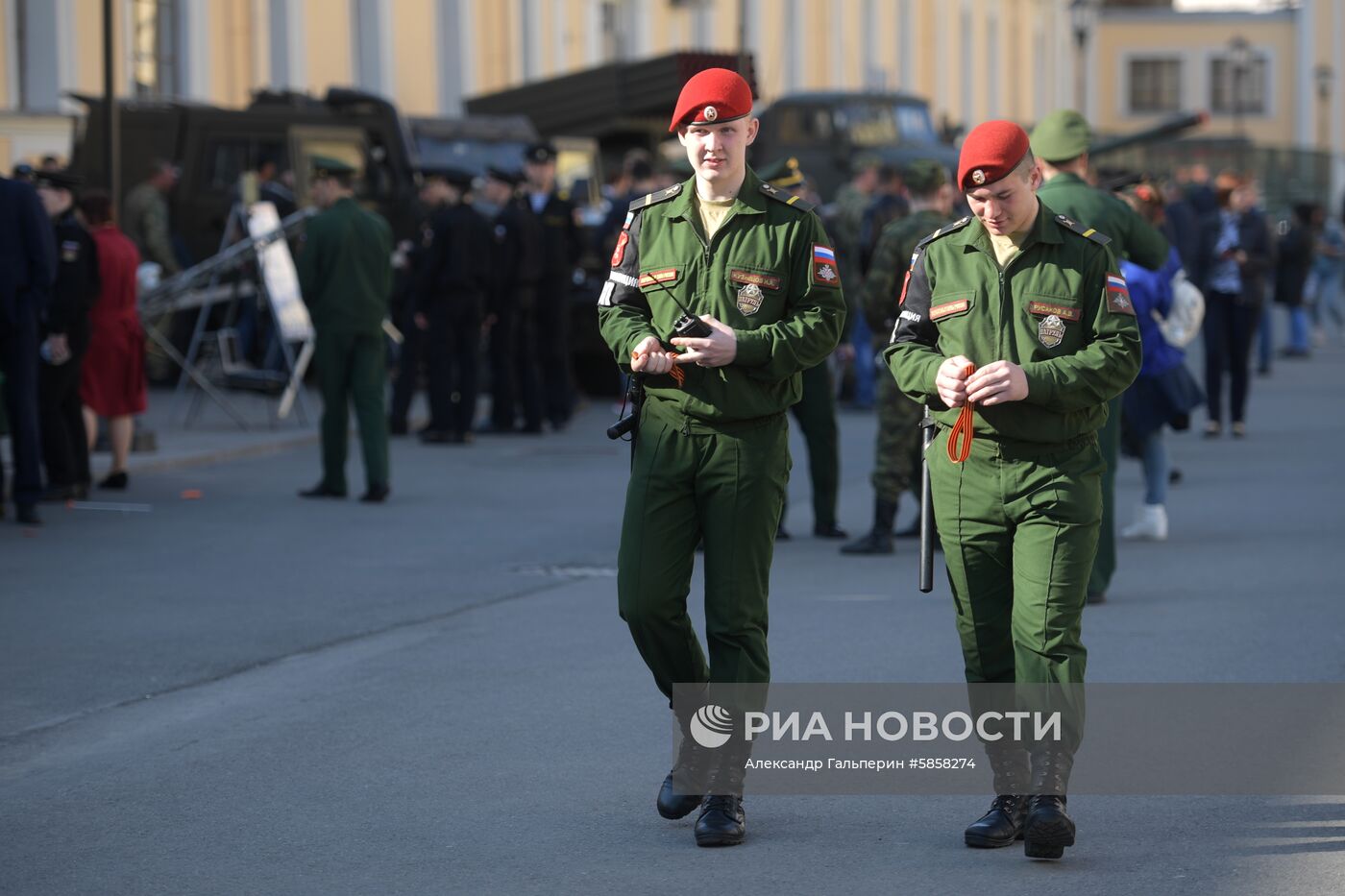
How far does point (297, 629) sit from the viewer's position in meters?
8.81

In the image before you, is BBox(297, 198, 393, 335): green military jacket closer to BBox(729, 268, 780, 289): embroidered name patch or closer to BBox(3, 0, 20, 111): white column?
BBox(729, 268, 780, 289): embroidered name patch

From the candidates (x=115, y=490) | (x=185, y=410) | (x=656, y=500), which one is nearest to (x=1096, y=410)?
(x=656, y=500)

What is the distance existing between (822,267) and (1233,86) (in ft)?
259

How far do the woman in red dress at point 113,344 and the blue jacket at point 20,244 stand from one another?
65.6 inches

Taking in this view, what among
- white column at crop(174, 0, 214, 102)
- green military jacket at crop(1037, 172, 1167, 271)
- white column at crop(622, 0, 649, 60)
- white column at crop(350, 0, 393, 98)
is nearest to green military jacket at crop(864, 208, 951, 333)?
green military jacket at crop(1037, 172, 1167, 271)

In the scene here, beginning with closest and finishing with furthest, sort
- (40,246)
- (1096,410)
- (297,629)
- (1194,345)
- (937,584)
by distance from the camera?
1. (1096,410)
2. (297,629)
3. (937,584)
4. (40,246)
5. (1194,345)

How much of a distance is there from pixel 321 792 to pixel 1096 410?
2382mm

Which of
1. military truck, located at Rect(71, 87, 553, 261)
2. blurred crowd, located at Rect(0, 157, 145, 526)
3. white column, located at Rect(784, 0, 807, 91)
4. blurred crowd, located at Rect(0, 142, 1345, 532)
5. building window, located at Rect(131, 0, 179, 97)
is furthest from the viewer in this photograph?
white column, located at Rect(784, 0, 807, 91)

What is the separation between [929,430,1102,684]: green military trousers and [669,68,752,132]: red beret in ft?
3.19

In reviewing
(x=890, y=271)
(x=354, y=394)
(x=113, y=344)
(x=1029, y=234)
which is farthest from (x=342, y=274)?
(x=1029, y=234)

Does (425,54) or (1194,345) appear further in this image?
(425,54)

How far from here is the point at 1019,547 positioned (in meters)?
5.34

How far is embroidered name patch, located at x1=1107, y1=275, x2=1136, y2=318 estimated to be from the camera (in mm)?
5375

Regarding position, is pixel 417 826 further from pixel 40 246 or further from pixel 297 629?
pixel 40 246
